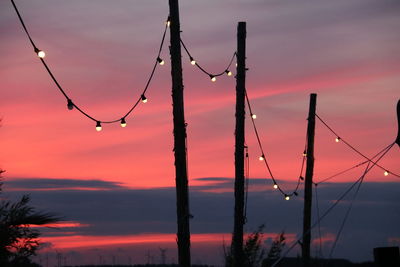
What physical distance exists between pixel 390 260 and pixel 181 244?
23.6 feet

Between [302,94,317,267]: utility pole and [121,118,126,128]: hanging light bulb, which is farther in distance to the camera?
[302,94,317,267]: utility pole

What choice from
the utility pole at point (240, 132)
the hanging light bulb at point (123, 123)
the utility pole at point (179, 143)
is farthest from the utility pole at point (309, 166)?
the hanging light bulb at point (123, 123)

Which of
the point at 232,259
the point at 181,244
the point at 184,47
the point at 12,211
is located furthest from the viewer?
the point at 232,259

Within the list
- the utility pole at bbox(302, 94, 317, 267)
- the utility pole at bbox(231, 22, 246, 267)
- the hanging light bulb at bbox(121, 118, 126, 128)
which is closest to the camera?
the hanging light bulb at bbox(121, 118, 126, 128)

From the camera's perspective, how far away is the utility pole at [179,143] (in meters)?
16.3

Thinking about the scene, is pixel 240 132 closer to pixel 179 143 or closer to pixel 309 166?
pixel 179 143

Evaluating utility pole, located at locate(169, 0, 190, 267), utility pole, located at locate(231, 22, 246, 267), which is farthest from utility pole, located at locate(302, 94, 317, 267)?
utility pole, located at locate(169, 0, 190, 267)

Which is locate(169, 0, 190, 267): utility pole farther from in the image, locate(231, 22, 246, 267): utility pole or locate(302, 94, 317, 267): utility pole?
locate(302, 94, 317, 267): utility pole

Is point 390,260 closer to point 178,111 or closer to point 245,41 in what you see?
point 178,111

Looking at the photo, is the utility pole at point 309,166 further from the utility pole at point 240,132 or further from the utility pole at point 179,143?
the utility pole at point 179,143

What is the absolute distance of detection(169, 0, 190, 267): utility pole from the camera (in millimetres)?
16266

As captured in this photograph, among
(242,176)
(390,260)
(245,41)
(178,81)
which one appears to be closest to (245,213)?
(242,176)

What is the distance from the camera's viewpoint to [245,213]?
71.5 feet

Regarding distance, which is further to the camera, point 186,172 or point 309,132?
point 309,132
